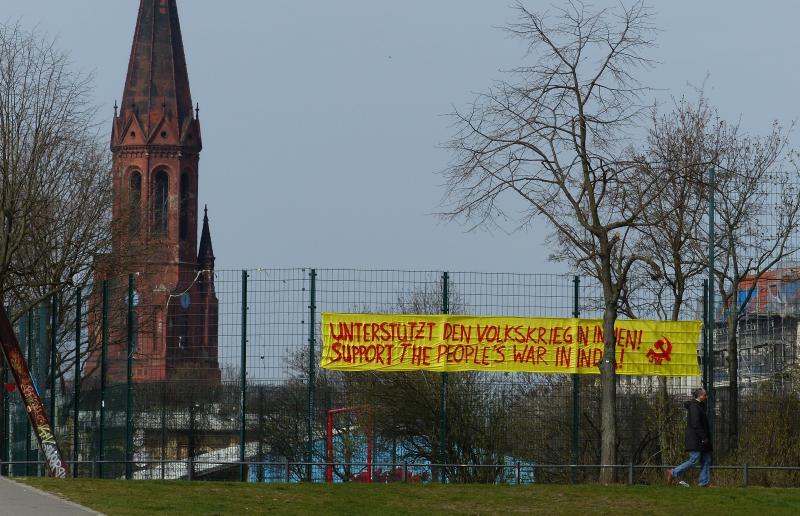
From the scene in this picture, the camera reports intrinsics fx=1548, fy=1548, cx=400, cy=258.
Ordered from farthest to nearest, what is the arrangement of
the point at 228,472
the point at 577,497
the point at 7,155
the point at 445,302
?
1. the point at 7,155
2. the point at 228,472
3. the point at 445,302
4. the point at 577,497

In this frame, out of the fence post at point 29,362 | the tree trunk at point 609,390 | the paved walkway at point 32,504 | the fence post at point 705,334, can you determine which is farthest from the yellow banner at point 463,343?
the fence post at point 29,362

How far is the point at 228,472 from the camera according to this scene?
84.9ft

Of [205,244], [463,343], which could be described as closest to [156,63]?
[205,244]

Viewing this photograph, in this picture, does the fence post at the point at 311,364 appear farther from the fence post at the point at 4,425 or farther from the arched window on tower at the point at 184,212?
the arched window on tower at the point at 184,212

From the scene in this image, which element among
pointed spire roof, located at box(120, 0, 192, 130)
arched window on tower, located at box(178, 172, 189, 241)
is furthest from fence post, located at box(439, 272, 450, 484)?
A: arched window on tower, located at box(178, 172, 189, 241)

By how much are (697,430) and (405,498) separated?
4668 millimetres

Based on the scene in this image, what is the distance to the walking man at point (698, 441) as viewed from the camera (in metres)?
21.2

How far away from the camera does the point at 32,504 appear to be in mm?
16312

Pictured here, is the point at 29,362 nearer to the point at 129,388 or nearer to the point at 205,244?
the point at 129,388

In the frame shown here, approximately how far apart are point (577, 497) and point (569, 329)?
440 centimetres

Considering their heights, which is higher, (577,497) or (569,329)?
(569,329)

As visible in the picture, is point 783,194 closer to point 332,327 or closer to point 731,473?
point 731,473

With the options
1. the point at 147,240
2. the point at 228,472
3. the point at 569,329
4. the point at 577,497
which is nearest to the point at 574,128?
the point at 569,329

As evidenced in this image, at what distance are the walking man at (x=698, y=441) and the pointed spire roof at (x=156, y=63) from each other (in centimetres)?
9654
